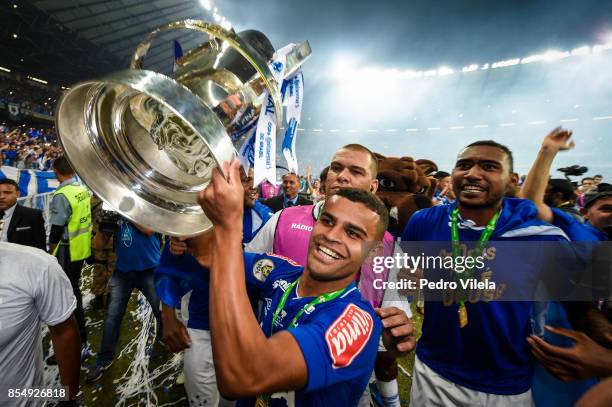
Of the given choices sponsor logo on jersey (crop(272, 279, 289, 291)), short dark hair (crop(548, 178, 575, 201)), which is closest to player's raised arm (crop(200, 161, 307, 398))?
sponsor logo on jersey (crop(272, 279, 289, 291))

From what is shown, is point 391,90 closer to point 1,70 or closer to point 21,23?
point 21,23

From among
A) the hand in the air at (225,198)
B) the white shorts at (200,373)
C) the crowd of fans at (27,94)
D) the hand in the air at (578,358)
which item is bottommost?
the white shorts at (200,373)

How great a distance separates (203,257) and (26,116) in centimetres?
3036

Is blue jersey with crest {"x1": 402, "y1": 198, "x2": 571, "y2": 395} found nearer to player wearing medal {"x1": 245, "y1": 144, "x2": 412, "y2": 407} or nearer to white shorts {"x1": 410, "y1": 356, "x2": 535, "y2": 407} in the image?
white shorts {"x1": 410, "y1": 356, "x2": 535, "y2": 407}

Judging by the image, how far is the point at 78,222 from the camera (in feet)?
11.8

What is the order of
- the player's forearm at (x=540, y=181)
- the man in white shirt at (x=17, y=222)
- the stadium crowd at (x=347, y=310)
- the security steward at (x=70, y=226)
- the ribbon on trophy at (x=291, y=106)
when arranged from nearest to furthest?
the stadium crowd at (x=347, y=310)
the ribbon on trophy at (x=291, y=106)
the player's forearm at (x=540, y=181)
the man in white shirt at (x=17, y=222)
the security steward at (x=70, y=226)

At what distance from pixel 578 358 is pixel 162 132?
2018 mm

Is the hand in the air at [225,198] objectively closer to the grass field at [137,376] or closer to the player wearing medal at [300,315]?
the player wearing medal at [300,315]

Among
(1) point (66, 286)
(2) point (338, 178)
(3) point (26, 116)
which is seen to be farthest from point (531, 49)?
(3) point (26, 116)

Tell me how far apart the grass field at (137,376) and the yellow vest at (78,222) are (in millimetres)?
1107

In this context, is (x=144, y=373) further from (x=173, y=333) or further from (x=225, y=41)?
(x=225, y=41)

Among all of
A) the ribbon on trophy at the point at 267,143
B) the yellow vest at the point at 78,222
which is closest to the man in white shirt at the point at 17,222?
the yellow vest at the point at 78,222

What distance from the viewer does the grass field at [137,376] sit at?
2.77 meters

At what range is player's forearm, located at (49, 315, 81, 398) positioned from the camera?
1620 mm
